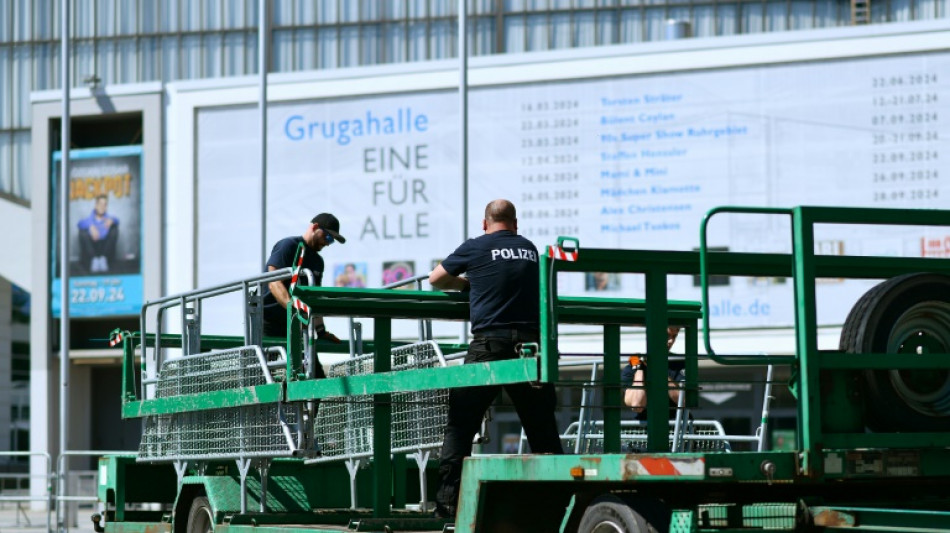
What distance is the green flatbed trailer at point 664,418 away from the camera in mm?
7988

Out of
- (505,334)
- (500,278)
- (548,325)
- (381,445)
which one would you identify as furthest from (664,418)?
(381,445)

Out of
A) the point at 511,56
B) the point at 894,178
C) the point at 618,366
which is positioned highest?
the point at 511,56

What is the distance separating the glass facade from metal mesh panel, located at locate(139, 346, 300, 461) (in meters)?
31.4

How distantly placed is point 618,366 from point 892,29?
25058 millimetres

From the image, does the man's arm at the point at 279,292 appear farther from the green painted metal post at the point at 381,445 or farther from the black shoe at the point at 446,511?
the black shoe at the point at 446,511

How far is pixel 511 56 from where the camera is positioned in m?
35.9

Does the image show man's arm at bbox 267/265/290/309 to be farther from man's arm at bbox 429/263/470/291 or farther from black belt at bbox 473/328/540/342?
black belt at bbox 473/328/540/342

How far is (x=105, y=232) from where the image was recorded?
132 ft

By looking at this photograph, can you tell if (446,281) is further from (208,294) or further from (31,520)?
(31,520)

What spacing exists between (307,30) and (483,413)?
36.5 m

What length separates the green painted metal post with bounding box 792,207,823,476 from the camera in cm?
792

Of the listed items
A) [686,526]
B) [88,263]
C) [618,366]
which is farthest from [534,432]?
[88,263]

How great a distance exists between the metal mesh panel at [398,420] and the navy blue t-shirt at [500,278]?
948mm

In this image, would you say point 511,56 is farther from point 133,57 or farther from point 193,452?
point 193,452
